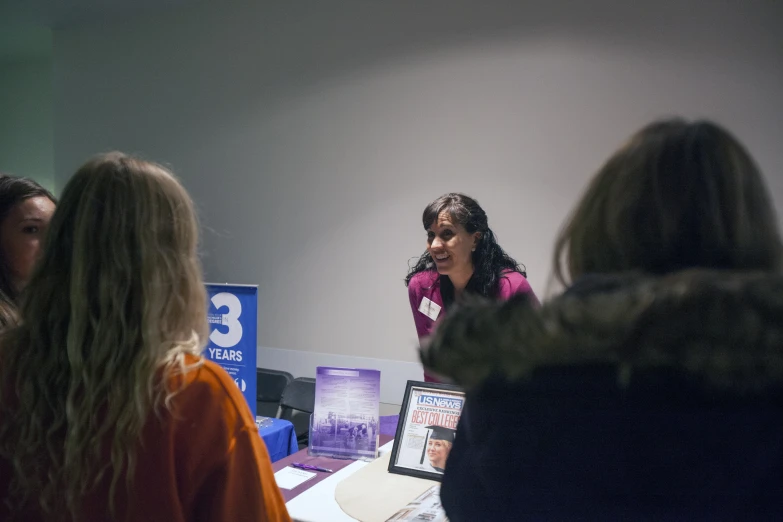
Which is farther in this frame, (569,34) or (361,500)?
(569,34)

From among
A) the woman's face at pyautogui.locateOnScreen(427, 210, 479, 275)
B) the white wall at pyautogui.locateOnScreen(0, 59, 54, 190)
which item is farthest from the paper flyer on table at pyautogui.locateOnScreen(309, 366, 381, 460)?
the white wall at pyautogui.locateOnScreen(0, 59, 54, 190)

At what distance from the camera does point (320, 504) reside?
4.79 ft

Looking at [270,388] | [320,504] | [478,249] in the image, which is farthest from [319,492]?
[270,388]

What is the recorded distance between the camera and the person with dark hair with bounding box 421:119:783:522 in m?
0.51

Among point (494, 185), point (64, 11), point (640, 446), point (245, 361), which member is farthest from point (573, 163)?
point (64, 11)

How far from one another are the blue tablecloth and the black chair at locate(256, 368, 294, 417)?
114 cm

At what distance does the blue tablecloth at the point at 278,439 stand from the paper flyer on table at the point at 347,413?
25cm

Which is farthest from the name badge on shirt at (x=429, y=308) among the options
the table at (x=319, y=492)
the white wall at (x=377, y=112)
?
the table at (x=319, y=492)

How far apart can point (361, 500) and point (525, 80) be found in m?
2.38

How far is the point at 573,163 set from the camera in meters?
2.93

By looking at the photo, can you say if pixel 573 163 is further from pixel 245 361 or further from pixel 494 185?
pixel 245 361

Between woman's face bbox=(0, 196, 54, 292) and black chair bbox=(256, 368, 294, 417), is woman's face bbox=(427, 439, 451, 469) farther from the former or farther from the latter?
black chair bbox=(256, 368, 294, 417)

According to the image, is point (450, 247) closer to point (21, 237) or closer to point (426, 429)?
point (426, 429)

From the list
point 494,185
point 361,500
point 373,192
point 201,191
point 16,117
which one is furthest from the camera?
point 16,117
